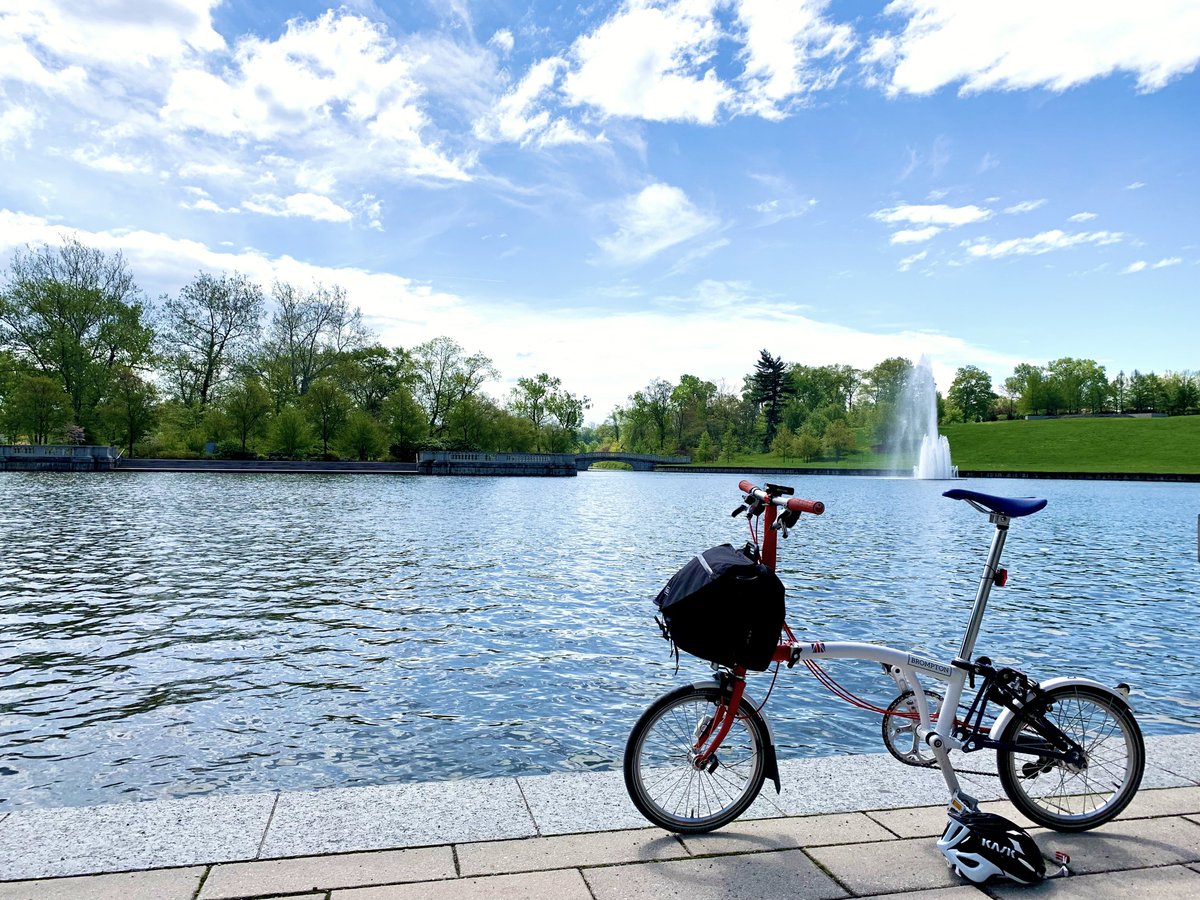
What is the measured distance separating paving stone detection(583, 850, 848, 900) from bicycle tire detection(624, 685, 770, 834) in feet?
1.35

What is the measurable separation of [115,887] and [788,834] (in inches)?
121

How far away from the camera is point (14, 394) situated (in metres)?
62.7

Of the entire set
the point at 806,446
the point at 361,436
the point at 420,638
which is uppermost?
the point at 806,446

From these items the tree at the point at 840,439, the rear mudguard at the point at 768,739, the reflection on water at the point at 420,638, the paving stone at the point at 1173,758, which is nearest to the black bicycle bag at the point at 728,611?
the rear mudguard at the point at 768,739

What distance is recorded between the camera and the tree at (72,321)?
6612cm

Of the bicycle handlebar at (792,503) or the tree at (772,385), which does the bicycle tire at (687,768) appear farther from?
the tree at (772,385)

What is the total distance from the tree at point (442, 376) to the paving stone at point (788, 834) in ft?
288

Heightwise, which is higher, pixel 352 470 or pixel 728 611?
pixel 728 611

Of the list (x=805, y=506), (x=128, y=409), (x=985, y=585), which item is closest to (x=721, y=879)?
(x=805, y=506)

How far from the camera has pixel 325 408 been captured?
77750 mm

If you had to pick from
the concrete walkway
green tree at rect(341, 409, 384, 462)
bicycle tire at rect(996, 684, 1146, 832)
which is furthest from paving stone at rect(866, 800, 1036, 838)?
green tree at rect(341, 409, 384, 462)

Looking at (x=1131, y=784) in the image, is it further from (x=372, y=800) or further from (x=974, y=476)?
(x=974, y=476)

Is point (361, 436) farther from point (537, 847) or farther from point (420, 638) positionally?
point (537, 847)

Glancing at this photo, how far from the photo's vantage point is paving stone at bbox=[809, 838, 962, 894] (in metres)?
3.58
